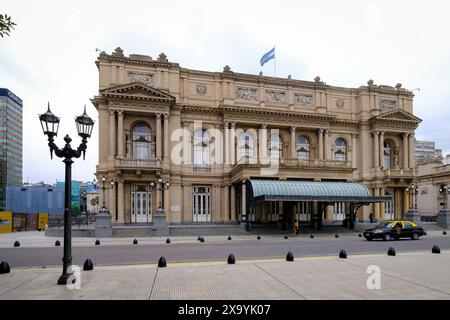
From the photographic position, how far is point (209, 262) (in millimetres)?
12953

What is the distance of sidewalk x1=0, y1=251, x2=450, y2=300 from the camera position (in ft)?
25.3

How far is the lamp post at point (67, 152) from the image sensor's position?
353 inches

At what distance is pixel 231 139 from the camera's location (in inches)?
1513

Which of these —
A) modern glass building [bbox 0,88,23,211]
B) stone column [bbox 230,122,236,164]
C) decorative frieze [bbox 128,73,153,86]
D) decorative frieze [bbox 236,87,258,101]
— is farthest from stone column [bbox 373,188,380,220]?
modern glass building [bbox 0,88,23,211]

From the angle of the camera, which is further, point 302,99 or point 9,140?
point 9,140

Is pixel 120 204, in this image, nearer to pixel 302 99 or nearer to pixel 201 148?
pixel 201 148

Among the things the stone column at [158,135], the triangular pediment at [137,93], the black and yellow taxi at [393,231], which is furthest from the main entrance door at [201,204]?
the black and yellow taxi at [393,231]

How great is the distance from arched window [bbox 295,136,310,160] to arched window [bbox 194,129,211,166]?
12461 mm

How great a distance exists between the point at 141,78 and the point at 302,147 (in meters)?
23.1

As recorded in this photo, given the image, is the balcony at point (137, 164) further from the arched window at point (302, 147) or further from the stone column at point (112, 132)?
the arched window at point (302, 147)

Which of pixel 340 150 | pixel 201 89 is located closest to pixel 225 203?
pixel 201 89

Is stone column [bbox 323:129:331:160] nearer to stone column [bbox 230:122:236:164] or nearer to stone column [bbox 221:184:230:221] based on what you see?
stone column [bbox 230:122:236:164]

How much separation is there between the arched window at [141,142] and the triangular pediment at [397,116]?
31.2 metres

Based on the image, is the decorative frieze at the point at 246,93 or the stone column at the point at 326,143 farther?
the stone column at the point at 326,143
